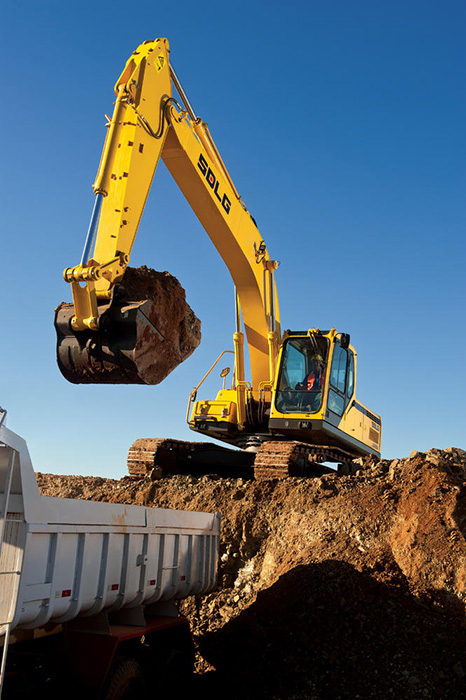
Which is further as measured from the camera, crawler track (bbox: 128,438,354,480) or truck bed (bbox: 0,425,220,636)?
crawler track (bbox: 128,438,354,480)

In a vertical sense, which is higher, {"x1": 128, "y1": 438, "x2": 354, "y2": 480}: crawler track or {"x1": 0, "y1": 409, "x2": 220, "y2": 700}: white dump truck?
{"x1": 128, "y1": 438, "x2": 354, "y2": 480}: crawler track

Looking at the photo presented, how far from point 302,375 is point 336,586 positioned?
17.9 feet

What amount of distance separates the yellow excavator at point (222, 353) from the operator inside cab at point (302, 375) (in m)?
0.02

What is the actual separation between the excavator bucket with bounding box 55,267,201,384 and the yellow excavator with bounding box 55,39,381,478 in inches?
0.6

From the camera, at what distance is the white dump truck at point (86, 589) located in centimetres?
464

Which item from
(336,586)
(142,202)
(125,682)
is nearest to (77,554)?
(125,682)

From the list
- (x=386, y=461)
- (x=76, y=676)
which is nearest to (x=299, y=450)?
(x=386, y=461)

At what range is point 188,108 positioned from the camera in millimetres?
10312

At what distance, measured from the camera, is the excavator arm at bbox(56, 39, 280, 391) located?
758 cm

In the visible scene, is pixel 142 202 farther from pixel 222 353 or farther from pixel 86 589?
pixel 222 353

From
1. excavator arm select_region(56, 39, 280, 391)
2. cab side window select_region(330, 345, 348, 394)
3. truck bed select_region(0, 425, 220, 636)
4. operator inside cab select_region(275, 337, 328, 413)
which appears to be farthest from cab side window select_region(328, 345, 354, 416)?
truck bed select_region(0, 425, 220, 636)

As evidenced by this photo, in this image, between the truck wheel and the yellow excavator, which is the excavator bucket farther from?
the truck wheel

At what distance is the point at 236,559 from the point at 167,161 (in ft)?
20.8

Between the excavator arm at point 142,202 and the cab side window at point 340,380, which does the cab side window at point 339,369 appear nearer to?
the cab side window at point 340,380
